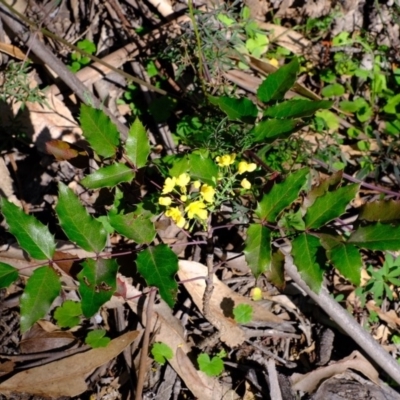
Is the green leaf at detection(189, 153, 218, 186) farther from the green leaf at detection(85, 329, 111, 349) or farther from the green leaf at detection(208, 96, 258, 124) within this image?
the green leaf at detection(85, 329, 111, 349)

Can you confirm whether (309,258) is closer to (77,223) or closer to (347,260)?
(347,260)

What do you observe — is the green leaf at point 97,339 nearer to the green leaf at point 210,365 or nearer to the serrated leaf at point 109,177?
the green leaf at point 210,365

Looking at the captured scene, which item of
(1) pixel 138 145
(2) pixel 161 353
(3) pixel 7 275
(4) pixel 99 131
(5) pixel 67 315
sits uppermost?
(4) pixel 99 131

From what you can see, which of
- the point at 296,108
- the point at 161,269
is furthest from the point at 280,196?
the point at 161,269

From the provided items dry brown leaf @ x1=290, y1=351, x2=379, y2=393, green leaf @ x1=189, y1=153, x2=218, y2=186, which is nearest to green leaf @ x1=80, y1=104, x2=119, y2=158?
green leaf @ x1=189, y1=153, x2=218, y2=186

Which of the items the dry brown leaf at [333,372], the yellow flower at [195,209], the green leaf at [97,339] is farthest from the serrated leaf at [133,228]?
the dry brown leaf at [333,372]

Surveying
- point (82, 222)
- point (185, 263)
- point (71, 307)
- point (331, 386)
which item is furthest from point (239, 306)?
point (82, 222)

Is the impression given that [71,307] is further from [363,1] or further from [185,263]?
[363,1]
